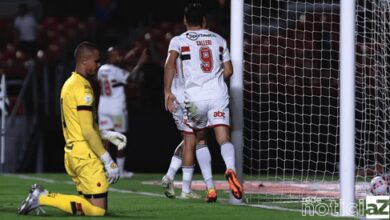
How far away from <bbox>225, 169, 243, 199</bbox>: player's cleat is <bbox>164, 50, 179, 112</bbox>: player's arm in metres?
0.96

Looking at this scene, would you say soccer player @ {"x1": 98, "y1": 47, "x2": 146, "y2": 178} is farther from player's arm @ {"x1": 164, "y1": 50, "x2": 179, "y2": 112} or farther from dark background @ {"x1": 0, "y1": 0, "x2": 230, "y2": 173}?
player's arm @ {"x1": 164, "y1": 50, "x2": 179, "y2": 112}

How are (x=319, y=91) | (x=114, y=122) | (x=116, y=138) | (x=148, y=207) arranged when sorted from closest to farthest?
(x=116, y=138)
(x=148, y=207)
(x=319, y=91)
(x=114, y=122)

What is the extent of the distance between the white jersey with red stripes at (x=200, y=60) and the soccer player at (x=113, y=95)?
642 centimetres

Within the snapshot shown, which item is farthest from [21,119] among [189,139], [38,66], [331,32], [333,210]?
[333,210]

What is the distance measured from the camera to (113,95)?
17438 millimetres

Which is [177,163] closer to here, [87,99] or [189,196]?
[189,196]

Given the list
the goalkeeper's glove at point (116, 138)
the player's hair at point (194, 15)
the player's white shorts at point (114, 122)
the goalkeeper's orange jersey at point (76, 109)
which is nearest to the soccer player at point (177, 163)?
the player's hair at point (194, 15)

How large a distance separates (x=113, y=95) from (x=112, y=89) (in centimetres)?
10

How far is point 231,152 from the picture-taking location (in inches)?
410

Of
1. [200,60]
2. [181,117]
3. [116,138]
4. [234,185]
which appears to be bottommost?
[234,185]

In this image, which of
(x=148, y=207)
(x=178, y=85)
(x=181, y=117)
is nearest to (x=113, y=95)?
(x=178, y=85)

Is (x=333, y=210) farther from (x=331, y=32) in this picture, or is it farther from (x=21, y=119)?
(x=21, y=119)

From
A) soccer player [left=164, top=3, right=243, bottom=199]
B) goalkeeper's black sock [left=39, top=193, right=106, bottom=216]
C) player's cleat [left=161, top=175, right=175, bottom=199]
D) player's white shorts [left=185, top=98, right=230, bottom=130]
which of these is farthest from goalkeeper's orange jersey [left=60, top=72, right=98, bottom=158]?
A: player's cleat [left=161, top=175, right=175, bottom=199]

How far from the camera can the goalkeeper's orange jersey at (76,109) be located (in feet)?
28.9
